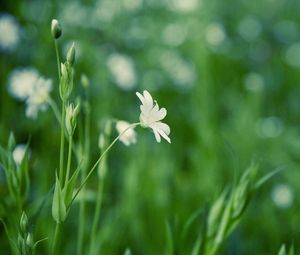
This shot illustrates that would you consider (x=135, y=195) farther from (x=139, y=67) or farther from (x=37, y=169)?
(x=139, y=67)

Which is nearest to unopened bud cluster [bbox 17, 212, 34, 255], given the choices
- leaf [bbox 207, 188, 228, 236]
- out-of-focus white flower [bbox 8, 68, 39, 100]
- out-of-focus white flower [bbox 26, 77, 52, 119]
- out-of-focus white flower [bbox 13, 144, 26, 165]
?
leaf [bbox 207, 188, 228, 236]

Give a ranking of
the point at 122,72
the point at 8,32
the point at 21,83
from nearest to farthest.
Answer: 1. the point at 21,83
2. the point at 8,32
3. the point at 122,72

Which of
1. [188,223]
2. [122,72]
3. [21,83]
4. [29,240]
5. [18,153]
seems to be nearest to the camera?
[29,240]

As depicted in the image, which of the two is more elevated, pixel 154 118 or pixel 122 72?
pixel 154 118

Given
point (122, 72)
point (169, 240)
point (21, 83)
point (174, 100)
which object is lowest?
point (174, 100)

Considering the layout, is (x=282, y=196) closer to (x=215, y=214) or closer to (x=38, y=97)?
(x=215, y=214)

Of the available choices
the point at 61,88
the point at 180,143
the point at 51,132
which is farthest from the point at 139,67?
the point at 61,88

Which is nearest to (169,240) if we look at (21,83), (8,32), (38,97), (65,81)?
(65,81)
